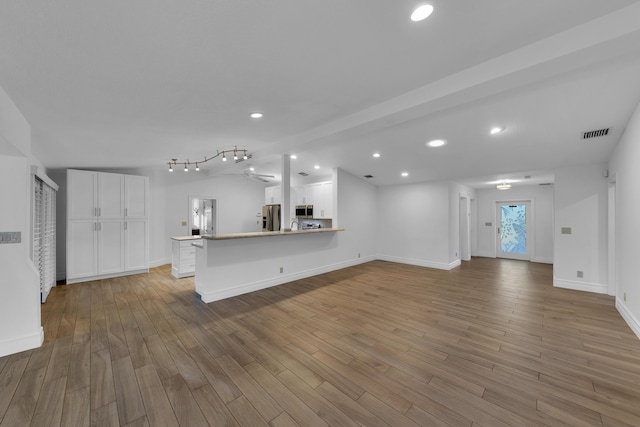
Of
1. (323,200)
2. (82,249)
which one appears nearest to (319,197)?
(323,200)

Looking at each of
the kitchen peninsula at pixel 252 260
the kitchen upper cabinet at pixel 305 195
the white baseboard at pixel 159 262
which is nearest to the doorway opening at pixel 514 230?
the kitchen peninsula at pixel 252 260

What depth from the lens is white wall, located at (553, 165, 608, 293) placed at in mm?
4477

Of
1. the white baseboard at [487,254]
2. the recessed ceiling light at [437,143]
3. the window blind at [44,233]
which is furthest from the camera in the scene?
the white baseboard at [487,254]

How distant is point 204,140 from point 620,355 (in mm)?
5702

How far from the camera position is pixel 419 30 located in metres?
1.76

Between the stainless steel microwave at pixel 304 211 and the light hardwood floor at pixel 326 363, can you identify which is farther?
the stainless steel microwave at pixel 304 211

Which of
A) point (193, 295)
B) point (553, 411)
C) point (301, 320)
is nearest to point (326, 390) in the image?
point (301, 320)

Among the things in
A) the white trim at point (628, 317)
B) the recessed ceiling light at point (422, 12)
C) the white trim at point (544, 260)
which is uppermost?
the recessed ceiling light at point (422, 12)

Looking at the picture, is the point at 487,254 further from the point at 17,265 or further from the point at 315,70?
the point at 17,265

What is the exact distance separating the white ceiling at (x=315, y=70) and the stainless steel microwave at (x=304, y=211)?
11.3ft

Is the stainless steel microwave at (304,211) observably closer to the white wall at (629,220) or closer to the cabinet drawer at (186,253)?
the cabinet drawer at (186,253)

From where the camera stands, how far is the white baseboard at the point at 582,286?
4457 mm

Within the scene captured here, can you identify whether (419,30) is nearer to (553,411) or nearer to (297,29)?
(297,29)

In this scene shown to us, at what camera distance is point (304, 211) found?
24.3 ft
